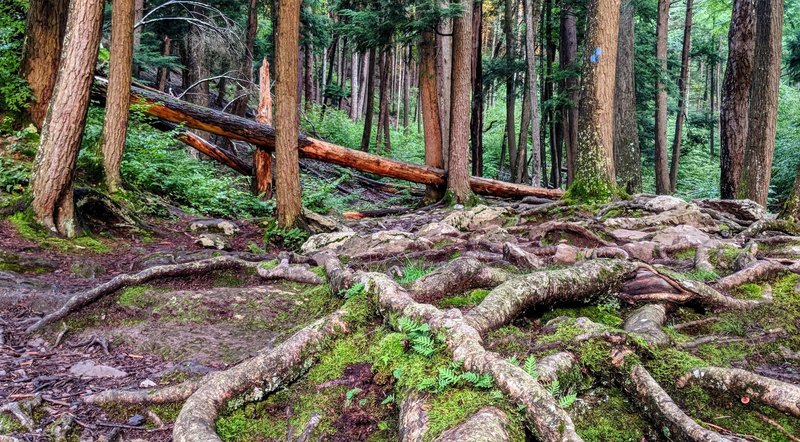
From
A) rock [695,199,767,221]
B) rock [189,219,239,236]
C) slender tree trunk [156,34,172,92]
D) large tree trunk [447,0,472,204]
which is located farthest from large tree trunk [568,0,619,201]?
slender tree trunk [156,34,172,92]

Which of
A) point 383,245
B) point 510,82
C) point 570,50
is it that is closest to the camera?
point 383,245

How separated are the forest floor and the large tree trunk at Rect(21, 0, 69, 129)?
426 cm

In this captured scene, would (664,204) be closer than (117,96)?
Yes

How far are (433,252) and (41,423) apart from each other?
15.0 ft

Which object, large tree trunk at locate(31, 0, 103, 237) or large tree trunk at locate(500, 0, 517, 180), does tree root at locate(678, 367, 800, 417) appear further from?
large tree trunk at locate(500, 0, 517, 180)

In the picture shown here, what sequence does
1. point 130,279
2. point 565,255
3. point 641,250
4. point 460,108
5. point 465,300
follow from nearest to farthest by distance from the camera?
point 465,300, point 130,279, point 565,255, point 641,250, point 460,108

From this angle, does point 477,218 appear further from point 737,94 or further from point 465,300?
point 737,94

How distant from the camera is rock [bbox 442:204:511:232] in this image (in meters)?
9.60

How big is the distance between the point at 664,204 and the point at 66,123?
9.37m

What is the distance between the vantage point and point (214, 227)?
9773mm

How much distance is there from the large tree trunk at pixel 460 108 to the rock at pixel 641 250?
7.29 meters

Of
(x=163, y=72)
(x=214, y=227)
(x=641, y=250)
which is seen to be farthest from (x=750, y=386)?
(x=163, y=72)

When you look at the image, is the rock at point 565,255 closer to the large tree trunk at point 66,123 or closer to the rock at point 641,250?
the rock at point 641,250

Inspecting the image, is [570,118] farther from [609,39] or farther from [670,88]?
[609,39]
